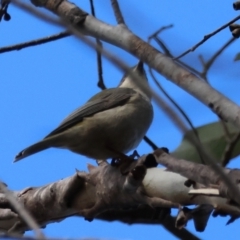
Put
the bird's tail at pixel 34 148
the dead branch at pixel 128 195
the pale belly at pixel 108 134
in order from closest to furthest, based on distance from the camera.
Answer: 1. the dead branch at pixel 128 195
2. the bird's tail at pixel 34 148
3. the pale belly at pixel 108 134

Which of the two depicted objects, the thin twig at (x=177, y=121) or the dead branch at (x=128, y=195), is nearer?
the thin twig at (x=177, y=121)

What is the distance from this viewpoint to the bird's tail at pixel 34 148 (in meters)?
2.71

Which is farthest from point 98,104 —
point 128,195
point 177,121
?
point 177,121

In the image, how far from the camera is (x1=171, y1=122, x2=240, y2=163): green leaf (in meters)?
2.26

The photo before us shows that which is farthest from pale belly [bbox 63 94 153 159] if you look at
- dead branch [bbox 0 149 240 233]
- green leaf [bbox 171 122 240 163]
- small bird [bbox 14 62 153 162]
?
green leaf [bbox 171 122 240 163]

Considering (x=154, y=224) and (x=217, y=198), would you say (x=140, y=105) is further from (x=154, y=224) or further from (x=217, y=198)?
(x=217, y=198)

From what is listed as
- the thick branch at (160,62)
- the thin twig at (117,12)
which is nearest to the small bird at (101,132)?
the thin twig at (117,12)

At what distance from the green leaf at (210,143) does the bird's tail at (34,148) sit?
726 millimetres

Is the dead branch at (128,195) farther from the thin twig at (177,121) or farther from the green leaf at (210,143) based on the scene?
the thin twig at (177,121)

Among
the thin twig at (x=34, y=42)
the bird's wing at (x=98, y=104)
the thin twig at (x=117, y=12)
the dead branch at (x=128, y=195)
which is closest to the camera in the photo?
the dead branch at (x=128, y=195)

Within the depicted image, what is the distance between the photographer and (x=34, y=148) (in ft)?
9.00

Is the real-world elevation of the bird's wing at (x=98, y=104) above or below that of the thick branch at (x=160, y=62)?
above

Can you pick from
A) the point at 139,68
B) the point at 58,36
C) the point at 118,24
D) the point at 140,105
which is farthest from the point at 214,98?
the point at 139,68

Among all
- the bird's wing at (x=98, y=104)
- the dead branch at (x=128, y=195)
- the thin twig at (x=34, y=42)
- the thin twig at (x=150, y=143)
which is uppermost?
the bird's wing at (x=98, y=104)
